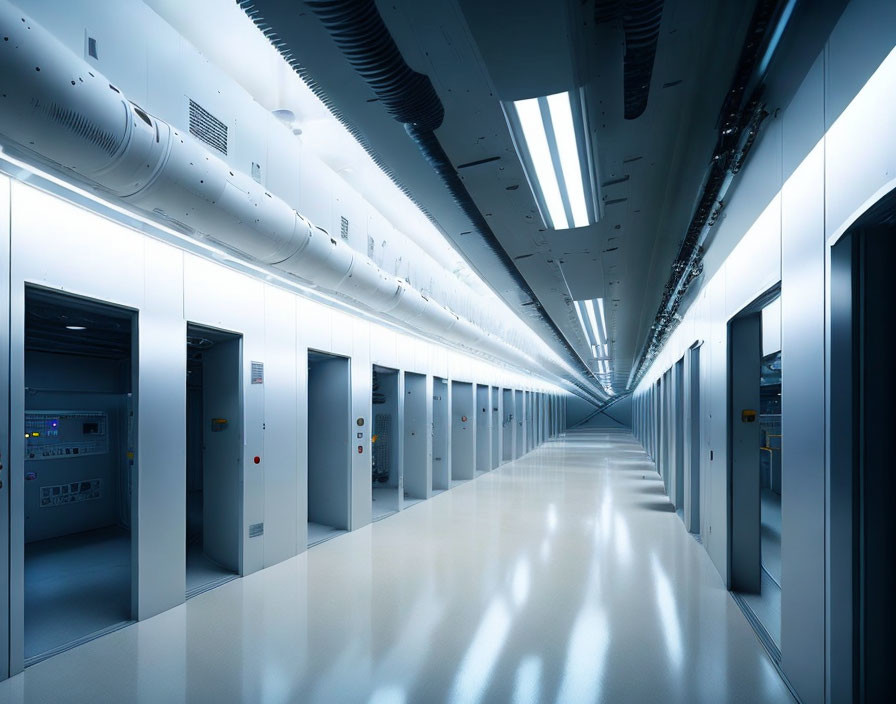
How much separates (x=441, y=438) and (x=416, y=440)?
113 centimetres

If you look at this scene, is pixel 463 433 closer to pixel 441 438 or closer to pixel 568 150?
pixel 441 438


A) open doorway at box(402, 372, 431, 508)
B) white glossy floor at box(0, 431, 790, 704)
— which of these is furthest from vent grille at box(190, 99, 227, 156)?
open doorway at box(402, 372, 431, 508)

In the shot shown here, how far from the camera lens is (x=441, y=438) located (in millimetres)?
10367

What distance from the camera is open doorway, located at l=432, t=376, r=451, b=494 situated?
33.9 ft

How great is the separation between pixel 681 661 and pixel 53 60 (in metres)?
4.15

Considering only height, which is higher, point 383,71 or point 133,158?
point 383,71

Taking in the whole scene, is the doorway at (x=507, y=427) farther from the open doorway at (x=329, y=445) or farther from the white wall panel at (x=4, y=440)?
the white wall panel at (x=4, y=440)

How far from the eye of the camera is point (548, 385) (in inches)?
971

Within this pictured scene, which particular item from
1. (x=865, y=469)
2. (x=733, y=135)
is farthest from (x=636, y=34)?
(x=865, y=469)

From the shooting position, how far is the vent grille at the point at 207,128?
3.21 metres

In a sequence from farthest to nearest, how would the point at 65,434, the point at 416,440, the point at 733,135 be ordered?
the point at 416,440
the point at 65,434
the point at 733,135

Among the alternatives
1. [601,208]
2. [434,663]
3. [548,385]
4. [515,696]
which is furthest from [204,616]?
[548,385]

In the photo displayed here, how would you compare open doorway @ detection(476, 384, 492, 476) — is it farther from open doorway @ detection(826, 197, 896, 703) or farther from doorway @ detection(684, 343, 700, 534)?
open doorway @ detection(826, 197, 896, 703)

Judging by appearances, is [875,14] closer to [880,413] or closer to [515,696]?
[880,413]
